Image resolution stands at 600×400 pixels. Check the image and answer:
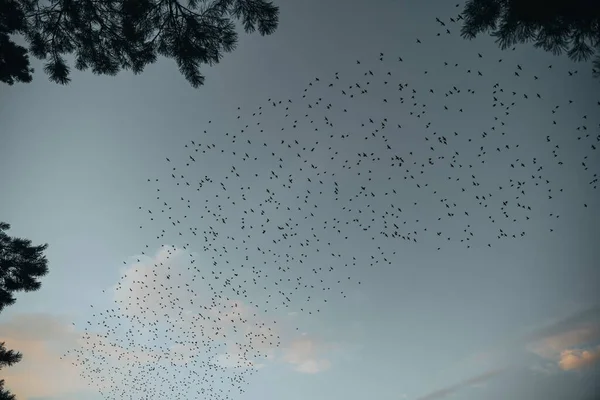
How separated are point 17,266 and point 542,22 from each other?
12.1 m

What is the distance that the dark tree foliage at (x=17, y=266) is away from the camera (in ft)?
22.4

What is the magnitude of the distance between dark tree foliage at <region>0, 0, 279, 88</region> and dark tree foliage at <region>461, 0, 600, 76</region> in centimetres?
404

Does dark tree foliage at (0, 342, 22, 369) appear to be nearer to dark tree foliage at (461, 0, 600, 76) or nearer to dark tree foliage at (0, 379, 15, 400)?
dark tree foliage at (0, 379, 15, 400)

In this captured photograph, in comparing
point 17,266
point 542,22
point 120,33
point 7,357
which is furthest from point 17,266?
point 542,22

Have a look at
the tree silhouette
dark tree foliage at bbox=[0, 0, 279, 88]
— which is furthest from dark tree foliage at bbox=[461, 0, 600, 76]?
the tree silhouette

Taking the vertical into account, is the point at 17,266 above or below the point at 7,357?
above

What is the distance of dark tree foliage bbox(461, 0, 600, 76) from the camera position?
4250mm

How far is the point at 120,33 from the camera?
23.1ft

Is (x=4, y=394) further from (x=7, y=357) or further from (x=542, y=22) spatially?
(x=542, y=22)

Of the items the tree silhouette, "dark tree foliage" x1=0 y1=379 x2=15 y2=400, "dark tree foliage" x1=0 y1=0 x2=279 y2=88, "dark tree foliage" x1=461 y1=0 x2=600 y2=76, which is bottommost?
"dark tree foliage" x1=0 y1=379 x2=15 y2=400

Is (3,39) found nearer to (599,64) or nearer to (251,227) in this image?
(599,64)

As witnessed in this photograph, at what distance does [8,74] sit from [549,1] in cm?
1093

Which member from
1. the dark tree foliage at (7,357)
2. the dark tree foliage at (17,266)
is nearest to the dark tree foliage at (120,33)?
the dark tree foliage at (17,266)

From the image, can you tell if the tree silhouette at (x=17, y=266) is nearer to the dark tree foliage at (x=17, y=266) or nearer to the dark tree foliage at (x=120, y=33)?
the dark tree foliage at (x=17, y=266)
